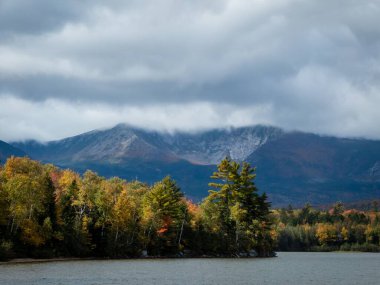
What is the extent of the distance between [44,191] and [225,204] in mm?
49243

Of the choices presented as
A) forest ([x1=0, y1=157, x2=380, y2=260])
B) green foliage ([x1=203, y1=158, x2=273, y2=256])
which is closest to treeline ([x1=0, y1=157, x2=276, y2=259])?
forest ([x1=0, y1=157, x2=380, y2=260])

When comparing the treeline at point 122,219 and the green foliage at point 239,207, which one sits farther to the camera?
the green foliage at point 239,207

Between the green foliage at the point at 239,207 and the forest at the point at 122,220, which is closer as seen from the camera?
the forest at the point at 122,220

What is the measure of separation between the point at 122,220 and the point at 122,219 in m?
0.22

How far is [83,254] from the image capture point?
112m

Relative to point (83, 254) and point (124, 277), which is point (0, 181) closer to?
point (83, 254)

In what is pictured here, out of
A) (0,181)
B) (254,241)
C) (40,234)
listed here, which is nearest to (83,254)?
(40,234)

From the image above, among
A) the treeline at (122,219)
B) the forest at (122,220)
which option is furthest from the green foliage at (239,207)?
the treeline at (122,219)

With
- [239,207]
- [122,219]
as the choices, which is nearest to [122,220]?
[122,219]

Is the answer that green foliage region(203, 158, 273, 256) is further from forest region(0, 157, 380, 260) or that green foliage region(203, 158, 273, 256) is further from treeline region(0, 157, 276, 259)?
treeline region(0, 157, 276, 259)

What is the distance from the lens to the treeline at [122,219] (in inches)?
3834

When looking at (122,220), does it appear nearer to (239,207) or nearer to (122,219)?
(122,219)

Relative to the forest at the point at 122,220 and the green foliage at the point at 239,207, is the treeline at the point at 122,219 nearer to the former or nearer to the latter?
the forest at the point at 122,220

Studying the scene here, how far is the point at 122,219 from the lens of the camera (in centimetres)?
11388
